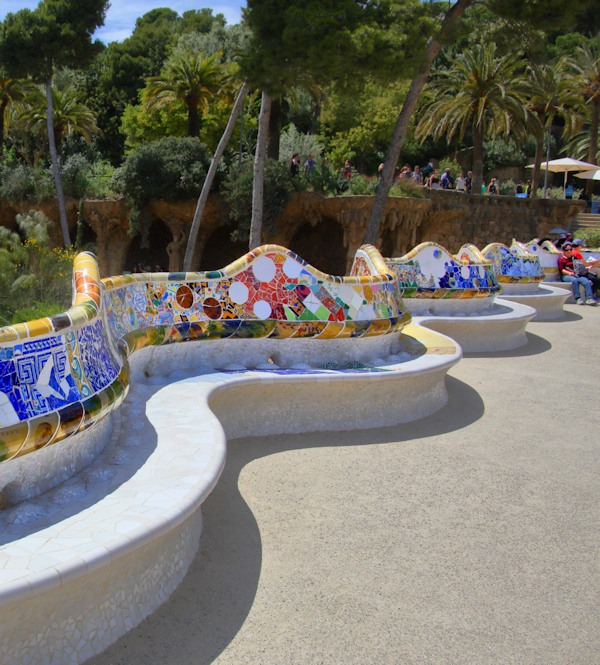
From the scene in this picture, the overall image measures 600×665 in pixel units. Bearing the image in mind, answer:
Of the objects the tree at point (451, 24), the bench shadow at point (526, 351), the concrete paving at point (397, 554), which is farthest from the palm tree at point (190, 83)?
the concrete paving at point (397, 554)

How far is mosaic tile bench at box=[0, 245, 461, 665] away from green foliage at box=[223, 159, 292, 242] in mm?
15379

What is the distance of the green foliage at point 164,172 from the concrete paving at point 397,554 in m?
18.4

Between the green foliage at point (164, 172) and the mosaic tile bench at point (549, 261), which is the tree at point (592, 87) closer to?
the green foliage at point (164, 172)

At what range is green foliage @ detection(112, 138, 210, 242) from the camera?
22672mm

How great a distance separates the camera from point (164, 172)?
22.6 m

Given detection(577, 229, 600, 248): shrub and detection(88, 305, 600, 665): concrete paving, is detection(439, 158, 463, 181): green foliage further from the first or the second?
detection(88, 305, 600, 665): concrete paving

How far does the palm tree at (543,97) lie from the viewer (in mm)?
23719

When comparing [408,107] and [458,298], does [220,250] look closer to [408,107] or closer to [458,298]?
[408,107]

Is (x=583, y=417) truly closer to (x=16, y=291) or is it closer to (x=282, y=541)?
(x=282, y=541)

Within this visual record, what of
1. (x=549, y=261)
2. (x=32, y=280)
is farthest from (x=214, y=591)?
(x=549, y=261)

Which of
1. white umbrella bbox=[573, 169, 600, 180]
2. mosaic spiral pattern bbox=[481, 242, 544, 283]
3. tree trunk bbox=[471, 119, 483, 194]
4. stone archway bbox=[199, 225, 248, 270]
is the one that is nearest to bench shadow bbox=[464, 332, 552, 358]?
mosaic spiral pattern bbox=[481, 242, 544, 283]

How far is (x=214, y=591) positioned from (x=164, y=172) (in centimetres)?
2073

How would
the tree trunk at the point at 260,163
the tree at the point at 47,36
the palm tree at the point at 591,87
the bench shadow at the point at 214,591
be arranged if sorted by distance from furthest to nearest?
the palm tree at the point at 591,87, the tree at the point at 47,36, the tree trunk at the point at 260,163, the bench shadow at the point at 214,591

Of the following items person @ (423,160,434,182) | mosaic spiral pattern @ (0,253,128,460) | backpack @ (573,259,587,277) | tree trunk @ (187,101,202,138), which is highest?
tree trunk @ (187,101,202,138)
